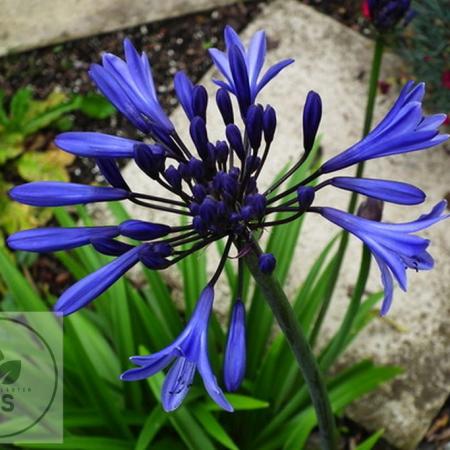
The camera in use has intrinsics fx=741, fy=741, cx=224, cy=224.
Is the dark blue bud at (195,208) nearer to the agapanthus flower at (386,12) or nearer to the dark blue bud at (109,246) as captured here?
the dark blue bud at (109,246)

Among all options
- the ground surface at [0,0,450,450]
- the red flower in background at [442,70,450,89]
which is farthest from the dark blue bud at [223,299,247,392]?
the ground surface at [0,0,450,450]

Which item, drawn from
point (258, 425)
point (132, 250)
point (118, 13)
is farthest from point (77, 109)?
point (132, 250)

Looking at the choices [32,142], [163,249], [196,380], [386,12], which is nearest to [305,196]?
[163,249]

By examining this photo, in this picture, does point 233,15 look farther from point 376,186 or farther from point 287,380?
point 376,186

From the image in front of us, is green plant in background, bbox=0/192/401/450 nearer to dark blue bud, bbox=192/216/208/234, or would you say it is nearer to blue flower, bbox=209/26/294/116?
blue flower, bbox=209/26/294/116

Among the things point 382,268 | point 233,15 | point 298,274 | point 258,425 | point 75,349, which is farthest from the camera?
point 233,15

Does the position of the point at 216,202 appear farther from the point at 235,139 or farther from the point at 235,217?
the point at 235,139
